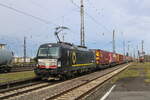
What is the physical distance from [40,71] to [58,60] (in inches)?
68.2

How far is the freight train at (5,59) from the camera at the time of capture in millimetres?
34275

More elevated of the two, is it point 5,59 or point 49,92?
point 5,59

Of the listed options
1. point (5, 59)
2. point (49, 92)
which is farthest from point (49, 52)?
Answer: point (5, 59)

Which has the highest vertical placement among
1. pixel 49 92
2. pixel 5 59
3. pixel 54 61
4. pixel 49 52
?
pixel 49 52

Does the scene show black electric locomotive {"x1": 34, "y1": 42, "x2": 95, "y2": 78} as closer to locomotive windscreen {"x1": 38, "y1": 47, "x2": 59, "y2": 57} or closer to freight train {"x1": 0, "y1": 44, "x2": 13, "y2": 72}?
locomotive windscreen {"x1": 38, "y1": 47, "x2": 59, "y2": 57}

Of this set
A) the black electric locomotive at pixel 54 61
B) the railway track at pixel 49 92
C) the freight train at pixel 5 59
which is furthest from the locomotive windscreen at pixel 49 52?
the freight train at pixel 5 59

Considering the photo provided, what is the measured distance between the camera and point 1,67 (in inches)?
1430

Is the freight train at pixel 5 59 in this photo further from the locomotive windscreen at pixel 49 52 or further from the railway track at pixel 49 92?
the railway track at pixel 49 92

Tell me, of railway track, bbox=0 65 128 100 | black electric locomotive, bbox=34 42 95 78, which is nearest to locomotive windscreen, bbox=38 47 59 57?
black electric locomotive, bbox=34 42 95 78

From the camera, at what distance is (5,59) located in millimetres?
35406

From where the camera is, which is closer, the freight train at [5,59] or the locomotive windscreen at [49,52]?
the locomotive windscreen at [49,52]

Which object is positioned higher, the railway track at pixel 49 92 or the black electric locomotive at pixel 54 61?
the black electric locomotive at pixel 54 61

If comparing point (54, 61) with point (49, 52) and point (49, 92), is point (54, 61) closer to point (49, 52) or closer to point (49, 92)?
point (49, 52)

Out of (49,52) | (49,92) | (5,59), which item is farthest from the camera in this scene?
(5,59)
